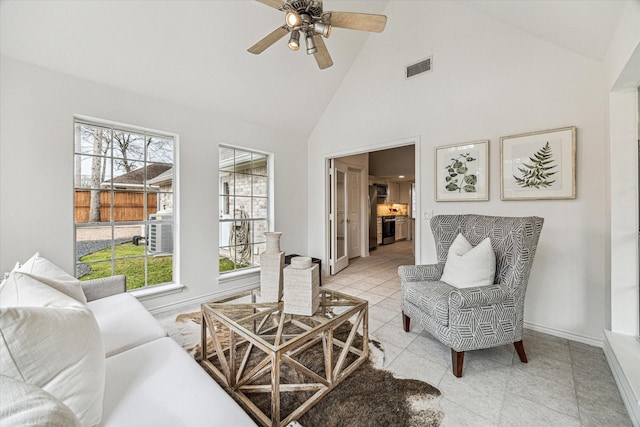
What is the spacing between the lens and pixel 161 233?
3113mm

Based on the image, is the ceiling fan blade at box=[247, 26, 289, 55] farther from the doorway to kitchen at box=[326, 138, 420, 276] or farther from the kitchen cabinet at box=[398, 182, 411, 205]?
the kitchen cabinet at box=[398, 182, 411, 205]

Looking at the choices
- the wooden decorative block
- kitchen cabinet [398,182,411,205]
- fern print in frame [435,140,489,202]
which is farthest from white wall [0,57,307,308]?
kitchen cabinet [398,182,411,205]

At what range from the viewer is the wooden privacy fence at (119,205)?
2.56m

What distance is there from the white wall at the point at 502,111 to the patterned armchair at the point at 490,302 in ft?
2.26

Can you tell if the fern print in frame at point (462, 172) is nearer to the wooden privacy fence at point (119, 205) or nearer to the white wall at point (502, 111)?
the white wall at point (502, 111)

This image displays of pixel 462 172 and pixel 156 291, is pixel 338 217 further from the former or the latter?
pixel 156 291

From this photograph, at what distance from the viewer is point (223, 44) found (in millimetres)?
2750

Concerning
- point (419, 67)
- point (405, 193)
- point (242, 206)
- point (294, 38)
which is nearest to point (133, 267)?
point (242, 206)

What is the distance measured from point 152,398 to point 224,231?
279cm

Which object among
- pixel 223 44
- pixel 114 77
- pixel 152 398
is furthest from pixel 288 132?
→ pixel 152 398

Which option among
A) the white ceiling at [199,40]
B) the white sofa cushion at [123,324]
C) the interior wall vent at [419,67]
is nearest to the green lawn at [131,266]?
the white sofa cushion at [123,324]

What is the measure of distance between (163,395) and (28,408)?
647 mm

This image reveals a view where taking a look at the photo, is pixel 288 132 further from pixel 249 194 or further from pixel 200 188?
pixel 200 188

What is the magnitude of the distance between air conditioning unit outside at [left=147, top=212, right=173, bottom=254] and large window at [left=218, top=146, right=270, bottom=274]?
630 millimetres
